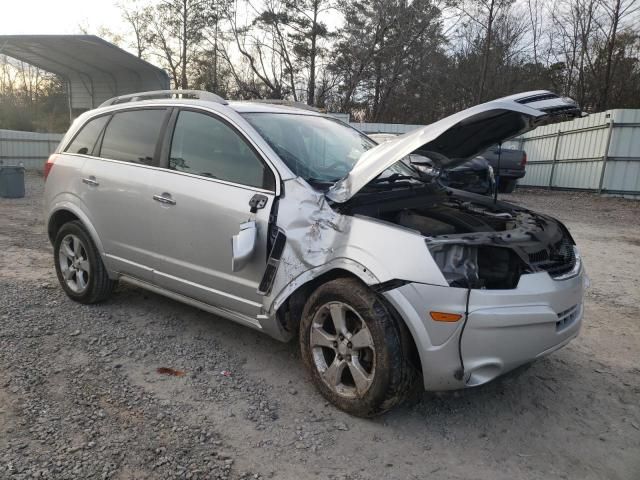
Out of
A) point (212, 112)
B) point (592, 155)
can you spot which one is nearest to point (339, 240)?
point (212, 112)

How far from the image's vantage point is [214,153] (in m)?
3.46

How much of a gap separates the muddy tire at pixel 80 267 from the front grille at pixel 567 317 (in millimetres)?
3541

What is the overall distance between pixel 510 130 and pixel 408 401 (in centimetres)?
180

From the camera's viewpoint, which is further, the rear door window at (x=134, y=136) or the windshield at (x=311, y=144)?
the rear door window at (x=134, y=136)

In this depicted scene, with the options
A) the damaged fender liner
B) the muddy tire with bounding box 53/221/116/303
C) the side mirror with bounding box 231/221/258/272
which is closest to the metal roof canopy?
the muddy tire with bounding box 53/221/116/303

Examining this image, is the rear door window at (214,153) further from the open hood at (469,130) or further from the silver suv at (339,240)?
the open hood at (469,130)

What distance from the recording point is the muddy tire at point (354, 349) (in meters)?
2.59

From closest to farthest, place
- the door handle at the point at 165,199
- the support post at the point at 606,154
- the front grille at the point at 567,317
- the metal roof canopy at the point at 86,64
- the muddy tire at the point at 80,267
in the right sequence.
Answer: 1. the front grille at the point at 567,317
2. the door handle at the point at 165,199
3. the muddy tire at the point at 80,267
4. the support post at the point at 606,154
5. the metal roof canopy at the point at 86,64

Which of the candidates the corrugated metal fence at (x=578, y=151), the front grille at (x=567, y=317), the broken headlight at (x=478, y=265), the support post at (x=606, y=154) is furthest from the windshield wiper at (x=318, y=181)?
the support post at (x=606, y=154)

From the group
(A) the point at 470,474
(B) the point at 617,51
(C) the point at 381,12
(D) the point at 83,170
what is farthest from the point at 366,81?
(A) the point at 470,474

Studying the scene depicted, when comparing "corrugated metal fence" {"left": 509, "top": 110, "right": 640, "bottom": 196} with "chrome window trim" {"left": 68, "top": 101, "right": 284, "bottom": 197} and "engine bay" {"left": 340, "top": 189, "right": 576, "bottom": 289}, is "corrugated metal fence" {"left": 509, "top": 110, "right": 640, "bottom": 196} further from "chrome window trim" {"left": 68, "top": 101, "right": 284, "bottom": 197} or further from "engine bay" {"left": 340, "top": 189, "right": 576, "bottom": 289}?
"chrome window trim" {"left": 68, "top": 101, "right": 284, "bottom": 197}

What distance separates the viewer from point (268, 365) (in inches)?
135

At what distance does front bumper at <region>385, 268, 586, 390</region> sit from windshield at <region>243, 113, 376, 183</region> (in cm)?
111

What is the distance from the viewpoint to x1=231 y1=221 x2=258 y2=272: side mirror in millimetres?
2967
